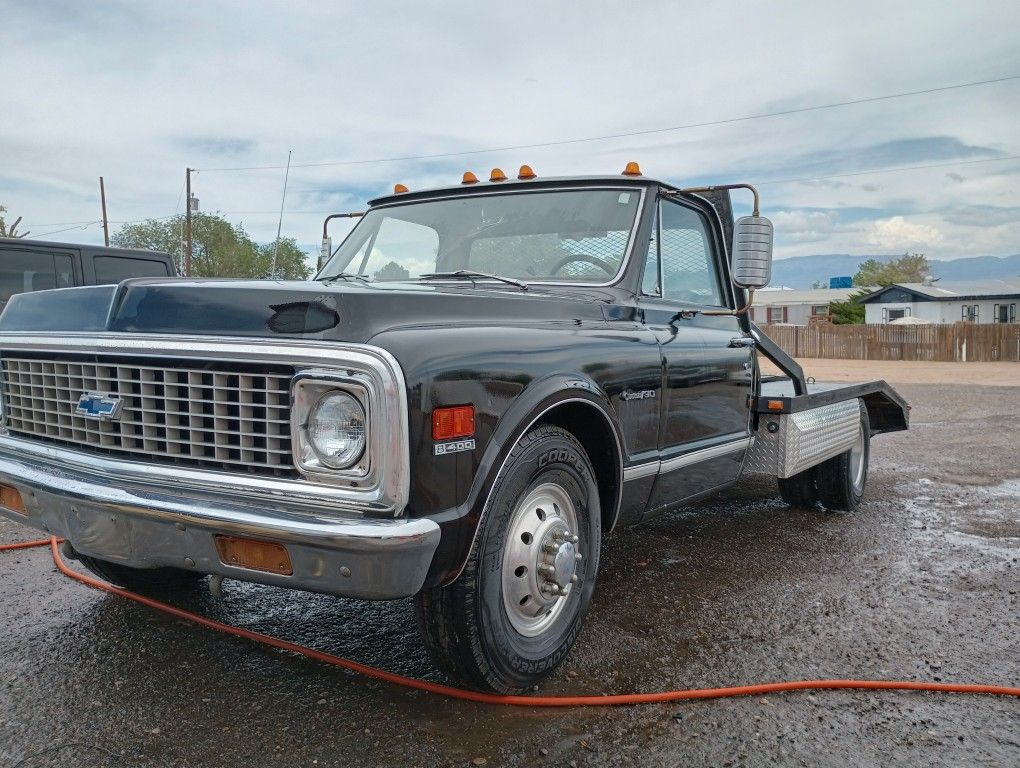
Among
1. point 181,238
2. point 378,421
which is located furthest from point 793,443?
point 181,238

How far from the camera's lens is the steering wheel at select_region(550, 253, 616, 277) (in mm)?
3949

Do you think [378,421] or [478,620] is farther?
[478,620]

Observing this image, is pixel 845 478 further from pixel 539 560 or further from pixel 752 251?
pixel 539 560

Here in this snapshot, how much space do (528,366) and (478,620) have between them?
813 mm

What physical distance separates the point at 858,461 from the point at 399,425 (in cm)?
473

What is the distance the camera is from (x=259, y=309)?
2.61m

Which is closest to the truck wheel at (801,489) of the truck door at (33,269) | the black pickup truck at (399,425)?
the black pickup truck at (399,425)

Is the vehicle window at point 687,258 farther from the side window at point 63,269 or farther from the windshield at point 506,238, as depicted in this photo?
the side window at point 63,269

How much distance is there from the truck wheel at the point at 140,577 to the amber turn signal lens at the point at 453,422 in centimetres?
185

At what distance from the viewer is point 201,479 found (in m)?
2.61

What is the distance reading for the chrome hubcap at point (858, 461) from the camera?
6.05m

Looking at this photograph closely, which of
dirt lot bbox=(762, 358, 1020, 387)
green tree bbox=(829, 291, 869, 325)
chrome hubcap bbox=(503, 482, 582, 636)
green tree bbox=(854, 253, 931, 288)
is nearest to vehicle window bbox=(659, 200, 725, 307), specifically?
chrome hubcap bbox=(503, 482, 582, 636)

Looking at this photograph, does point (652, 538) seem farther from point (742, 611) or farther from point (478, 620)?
point (478, 620)

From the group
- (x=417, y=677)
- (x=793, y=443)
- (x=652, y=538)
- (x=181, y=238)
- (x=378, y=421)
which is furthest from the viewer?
(x=181, y=238)
